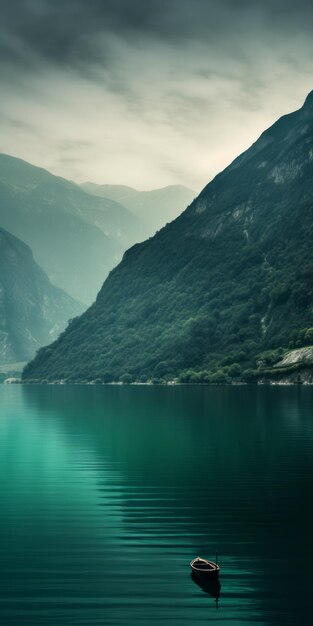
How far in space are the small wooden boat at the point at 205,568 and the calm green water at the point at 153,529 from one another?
2.57 feet

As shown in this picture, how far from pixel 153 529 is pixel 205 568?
40.0 feet

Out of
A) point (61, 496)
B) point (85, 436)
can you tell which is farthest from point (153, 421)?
point (61, 496)

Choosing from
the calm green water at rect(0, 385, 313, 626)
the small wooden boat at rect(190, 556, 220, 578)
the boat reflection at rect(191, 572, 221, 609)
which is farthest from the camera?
the boat reflection at rect(191, 572, 221, 609)

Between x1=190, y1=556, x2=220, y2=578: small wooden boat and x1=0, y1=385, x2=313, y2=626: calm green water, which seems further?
x1=190, y1=556, x2=220, y2=578: small wooden boat

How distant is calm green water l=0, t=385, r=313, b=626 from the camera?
32.1m

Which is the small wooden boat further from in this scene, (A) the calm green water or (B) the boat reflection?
(A) the calm green water

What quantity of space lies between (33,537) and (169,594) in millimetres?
13632

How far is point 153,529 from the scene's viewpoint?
46.2 m

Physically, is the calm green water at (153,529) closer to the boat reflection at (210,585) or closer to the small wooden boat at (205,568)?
the boat reflection at (210,585)

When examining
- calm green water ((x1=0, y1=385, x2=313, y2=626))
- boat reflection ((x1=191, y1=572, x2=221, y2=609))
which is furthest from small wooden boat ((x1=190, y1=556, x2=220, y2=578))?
calm green water ((x1=0, y1=385, x2=313, y2=626))

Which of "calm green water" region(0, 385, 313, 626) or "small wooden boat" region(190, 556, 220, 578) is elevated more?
"small wooden boat" region(190, 556, 220, 578)

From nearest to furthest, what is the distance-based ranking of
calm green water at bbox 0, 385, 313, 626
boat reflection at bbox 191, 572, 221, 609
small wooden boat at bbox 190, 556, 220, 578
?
calm green water at bbox 0, 385, 313, 626 → small wooden boat at bbox 190, 556, 220, 578 → boat reflection at bbox 191, 572, 221, 609

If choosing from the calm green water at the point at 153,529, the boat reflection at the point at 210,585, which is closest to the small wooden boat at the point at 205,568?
the boat reflection at the point at 210,585

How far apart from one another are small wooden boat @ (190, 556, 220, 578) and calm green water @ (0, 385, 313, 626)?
30.9 inches
